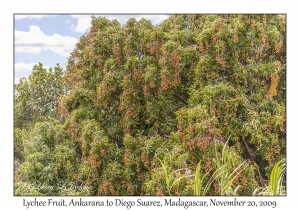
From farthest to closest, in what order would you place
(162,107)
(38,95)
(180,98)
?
1. (38,95)
2. (180,98)
3. (162,107)

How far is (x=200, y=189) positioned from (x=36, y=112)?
218 inches

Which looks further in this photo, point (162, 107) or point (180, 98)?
point (180, 98)

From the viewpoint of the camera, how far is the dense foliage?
3.07 metres

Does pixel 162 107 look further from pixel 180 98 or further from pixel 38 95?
pixel 38 95

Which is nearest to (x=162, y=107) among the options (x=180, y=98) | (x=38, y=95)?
(x=180, y=98)

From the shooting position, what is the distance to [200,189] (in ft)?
7.94

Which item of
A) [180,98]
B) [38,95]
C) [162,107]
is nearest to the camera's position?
[162,107]

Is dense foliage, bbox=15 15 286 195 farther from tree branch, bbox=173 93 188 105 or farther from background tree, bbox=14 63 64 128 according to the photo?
background tree, bbox=14 63 64 128

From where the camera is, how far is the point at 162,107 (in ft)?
11.9

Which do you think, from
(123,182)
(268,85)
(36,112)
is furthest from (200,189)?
(36,112)

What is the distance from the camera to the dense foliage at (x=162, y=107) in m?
3.07

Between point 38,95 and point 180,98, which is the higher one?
point 38,95

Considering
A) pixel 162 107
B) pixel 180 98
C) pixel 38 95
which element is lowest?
pixel 162 107

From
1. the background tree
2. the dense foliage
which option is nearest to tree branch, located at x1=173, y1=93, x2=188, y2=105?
the dense foliage
